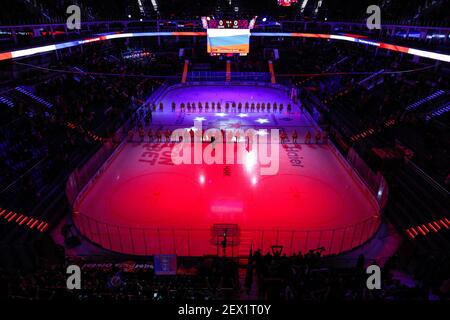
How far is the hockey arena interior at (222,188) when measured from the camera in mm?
9344

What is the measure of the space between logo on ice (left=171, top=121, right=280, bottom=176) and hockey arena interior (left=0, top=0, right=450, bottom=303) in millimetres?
159

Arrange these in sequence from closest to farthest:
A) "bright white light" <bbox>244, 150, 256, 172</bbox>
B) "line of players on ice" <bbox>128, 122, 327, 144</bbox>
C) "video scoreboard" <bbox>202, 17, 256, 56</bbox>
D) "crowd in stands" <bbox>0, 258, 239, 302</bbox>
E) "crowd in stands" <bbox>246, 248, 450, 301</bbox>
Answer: "crowd in stands" <bbox>0, 258, 239, 302</bbox>, "crowd in stands" <bbox>246, 248, 450, 301</bbox>, "bright white light" <bbox>244, 150, 256, 172</bbox>, "line of players on ice" <bbox>128, 122, 327, 144</bbox>, "video scoreboard" <bbox>202, 17, 256, 56</bbox>

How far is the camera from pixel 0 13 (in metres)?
28.2

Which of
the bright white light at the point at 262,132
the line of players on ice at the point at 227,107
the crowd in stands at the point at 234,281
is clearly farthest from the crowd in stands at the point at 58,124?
the bright white light at the point at 262,132

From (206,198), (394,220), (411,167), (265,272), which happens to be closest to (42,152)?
(206,198)

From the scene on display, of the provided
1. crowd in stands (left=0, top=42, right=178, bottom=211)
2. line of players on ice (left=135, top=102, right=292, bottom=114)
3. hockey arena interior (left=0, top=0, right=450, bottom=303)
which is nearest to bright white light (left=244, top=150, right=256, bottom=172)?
hockey arena interior (left=0, top=0, right=450, bottom=303)

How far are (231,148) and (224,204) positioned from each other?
7.44 meters

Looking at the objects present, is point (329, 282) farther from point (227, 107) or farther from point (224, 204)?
point (227, 107)

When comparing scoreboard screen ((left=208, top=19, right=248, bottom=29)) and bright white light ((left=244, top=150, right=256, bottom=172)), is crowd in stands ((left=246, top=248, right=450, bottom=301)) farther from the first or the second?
scoreboard screen ((left=208, top=19, right=248, bottom=29))

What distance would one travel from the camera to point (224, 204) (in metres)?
14.2

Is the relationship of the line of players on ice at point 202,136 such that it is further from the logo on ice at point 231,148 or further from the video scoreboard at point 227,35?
the video scoreboard at point 227,35

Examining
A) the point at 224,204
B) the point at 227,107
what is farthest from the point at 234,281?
the point at 227,107

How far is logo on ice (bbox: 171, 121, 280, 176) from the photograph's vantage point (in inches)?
738

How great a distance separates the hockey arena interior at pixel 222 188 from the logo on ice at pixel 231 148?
0.52ft
